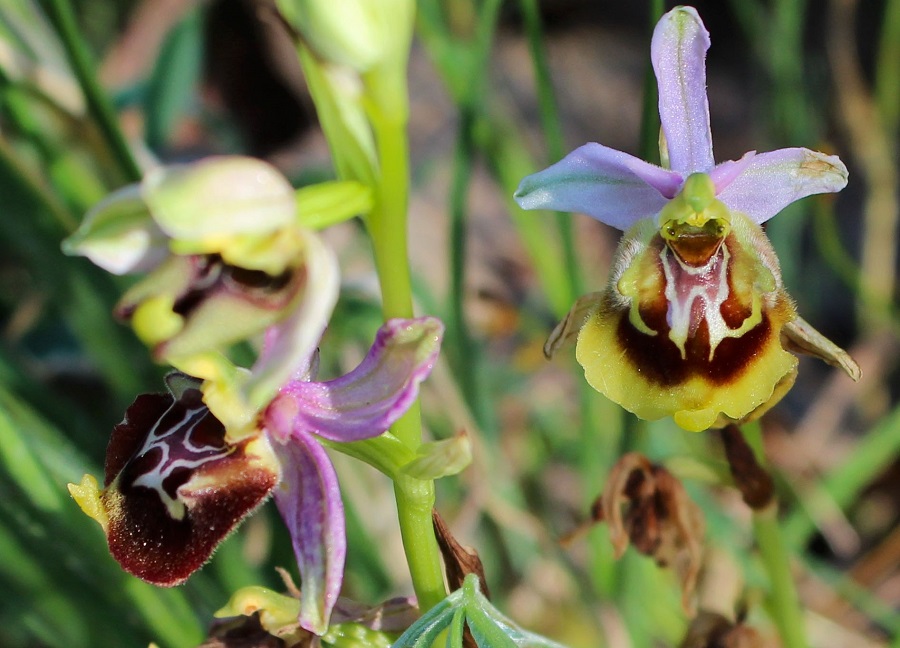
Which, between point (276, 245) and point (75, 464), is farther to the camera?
point (75, 464)

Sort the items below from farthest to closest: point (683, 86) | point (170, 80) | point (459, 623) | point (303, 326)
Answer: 1. point (170, 80)
2. point (683, 86)
3. point (459, 623)
4. point (303, 326)

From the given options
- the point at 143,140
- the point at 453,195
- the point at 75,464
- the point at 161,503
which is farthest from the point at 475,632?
the point at 143,140

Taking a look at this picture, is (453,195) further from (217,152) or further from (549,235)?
(217,152)

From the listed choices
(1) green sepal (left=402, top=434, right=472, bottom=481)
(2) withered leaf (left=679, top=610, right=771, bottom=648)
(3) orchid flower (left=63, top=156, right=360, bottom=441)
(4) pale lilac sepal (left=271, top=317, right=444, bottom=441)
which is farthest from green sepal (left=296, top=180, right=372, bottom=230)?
(2) withered leaf (left=679, top=610, right=771, bottom=648)

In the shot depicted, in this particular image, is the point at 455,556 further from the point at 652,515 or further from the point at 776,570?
the point at 776,570

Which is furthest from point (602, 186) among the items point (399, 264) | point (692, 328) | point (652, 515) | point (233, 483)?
point (233, 483)

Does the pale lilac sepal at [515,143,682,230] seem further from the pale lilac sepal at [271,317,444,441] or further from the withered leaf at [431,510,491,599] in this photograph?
the withered leaf at [431,510,491,599]
